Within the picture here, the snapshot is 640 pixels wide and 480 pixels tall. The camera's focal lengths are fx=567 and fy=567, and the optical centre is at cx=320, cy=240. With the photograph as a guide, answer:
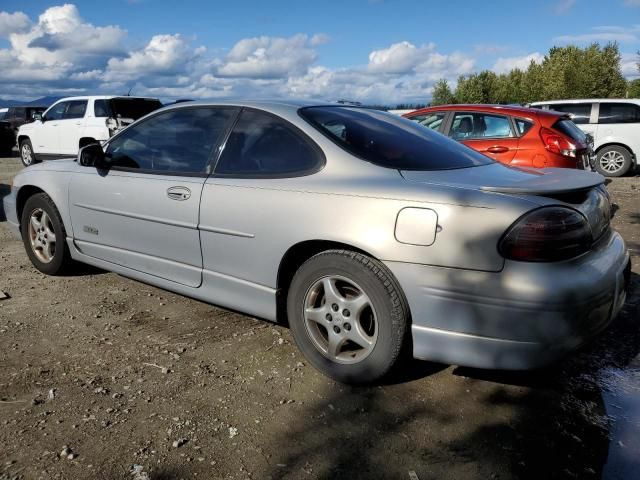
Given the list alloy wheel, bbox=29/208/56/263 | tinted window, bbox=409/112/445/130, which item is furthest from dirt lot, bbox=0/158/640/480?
tinted window, bbox=409/112/445/130

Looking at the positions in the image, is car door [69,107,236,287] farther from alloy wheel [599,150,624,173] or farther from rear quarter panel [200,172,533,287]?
alloy wheel [599,150,624,173]

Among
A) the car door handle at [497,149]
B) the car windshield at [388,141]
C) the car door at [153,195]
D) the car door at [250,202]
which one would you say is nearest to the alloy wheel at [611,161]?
the car door handle at [497,149]

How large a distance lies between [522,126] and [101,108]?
9107mm

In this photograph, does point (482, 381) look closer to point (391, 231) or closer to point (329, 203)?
point (391, 231)

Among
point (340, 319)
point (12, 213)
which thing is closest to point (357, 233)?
point (340, 319)

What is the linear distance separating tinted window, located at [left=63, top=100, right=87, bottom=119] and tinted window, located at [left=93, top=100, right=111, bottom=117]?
0.43 meters

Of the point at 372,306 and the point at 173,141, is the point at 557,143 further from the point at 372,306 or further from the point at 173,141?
the point at 372,306

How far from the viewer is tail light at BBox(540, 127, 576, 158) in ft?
24.3

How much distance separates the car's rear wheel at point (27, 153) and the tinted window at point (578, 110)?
12.9 meters

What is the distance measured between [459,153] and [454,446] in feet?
5.91

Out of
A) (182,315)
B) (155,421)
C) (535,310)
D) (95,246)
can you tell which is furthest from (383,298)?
(95,246)

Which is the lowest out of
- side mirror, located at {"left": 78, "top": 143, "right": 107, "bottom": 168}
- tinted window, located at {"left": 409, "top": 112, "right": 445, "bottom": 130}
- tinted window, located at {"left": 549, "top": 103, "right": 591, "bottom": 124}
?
tinted window, located at {"left": 549, "top": 103, "right": 591, "bottom": 124}

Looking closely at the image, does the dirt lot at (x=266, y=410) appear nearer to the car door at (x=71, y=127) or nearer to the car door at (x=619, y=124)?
the car door at (x=619, y=124)

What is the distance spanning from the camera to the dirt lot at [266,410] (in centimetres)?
237
